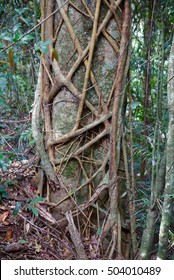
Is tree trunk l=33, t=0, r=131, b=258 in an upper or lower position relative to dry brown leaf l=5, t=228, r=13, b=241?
upper

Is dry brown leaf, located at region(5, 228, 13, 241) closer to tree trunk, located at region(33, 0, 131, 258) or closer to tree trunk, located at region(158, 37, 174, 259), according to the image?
tree trunk, located at region(33, 0, 131, 258)

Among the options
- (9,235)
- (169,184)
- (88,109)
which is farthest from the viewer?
(88,109)

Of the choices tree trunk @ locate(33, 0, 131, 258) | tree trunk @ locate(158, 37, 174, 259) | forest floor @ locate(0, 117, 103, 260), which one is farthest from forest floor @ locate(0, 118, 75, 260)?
tree trunk @ locate(158, 37, 174, 259)

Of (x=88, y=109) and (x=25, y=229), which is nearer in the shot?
(x=25, y=229)

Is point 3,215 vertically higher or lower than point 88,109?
lower

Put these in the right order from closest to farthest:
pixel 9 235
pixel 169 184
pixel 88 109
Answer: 1. pixel 169 184
2. pixel 9 235
3. pixel 88 109

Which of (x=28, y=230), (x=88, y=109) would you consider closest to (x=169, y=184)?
(x=88, y=109)

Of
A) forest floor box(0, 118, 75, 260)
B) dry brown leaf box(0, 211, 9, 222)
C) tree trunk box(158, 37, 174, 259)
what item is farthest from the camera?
dry brown leaf box(0, 211, 9, 222)

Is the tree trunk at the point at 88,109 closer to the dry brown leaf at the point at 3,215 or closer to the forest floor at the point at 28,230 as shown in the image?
the forest floor at the point at 28,230

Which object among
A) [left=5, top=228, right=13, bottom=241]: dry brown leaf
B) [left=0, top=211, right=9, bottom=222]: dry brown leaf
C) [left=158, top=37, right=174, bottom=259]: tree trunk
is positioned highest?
[left=158, top=37, right=174, bottom=259]: tree trunk

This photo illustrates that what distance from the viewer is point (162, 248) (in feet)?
6.23

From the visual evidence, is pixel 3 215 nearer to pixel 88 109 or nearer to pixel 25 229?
pixel 25 229

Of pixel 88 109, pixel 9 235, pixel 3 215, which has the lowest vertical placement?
pixel 9 235

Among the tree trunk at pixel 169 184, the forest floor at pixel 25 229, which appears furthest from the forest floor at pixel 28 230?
the tree trunk at pixel 169 184
